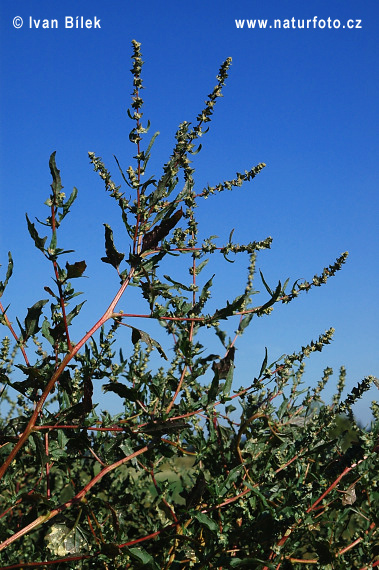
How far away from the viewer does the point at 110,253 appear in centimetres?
212

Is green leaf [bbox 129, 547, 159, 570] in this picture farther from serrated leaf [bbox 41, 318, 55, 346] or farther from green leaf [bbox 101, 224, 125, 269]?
green leaf [bbox 101, 224, 125, 269]

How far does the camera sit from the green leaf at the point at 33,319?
7.54 feet

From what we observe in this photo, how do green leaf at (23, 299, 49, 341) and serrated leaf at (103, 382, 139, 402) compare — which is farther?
green leaf at (23, 299, 49, 341)

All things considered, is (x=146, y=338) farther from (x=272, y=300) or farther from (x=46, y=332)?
(x=272, y=300)

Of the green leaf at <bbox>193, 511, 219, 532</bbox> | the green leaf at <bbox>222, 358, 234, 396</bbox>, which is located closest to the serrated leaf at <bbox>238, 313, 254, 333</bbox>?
the green leaf at <bbox>222, 358, 234, 396</bbox>

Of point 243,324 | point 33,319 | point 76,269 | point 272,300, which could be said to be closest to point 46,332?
point 33,319

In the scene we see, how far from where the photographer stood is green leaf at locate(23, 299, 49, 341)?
2.30 meters

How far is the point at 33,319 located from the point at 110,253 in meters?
0.45

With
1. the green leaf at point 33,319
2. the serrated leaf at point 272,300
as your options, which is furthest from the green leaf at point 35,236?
the serrated leaf at point 272,300

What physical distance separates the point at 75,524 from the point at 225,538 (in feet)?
1.82

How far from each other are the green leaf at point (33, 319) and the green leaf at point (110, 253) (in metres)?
0.39

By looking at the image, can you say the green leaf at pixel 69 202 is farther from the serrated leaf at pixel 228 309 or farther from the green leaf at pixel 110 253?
the serrated leaf at pixel 228 309

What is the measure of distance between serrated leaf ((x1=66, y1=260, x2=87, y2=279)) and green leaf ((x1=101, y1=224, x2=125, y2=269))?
0.37 feet

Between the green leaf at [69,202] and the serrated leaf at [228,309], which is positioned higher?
the green leaf at [69,202]
